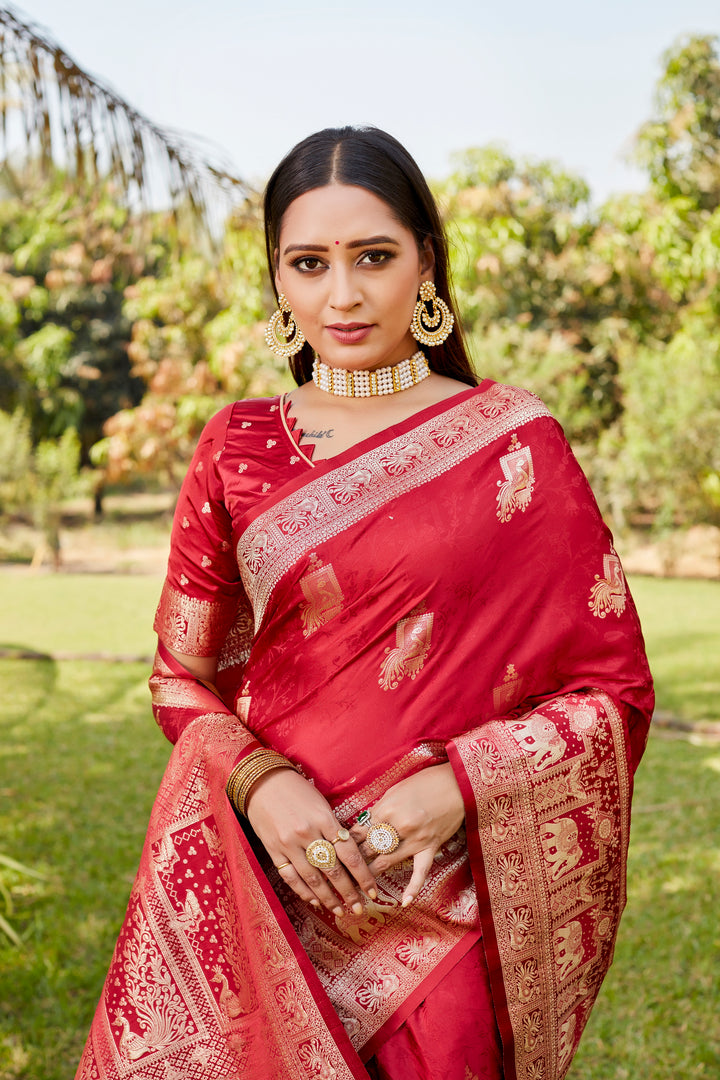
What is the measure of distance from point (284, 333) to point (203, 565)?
1.40 ft

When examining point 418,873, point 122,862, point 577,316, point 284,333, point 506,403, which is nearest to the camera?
point 418,873

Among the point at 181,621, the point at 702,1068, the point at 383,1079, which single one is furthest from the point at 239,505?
the point at 702,1068

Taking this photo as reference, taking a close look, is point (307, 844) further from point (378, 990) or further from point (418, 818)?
point (378, 990)

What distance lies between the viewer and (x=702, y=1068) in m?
2.61

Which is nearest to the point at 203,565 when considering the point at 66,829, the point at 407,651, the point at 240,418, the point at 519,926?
the point at 240,418

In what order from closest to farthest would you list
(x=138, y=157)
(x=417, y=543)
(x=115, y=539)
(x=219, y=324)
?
(x=417, y=543) < (x=138, y=157) < (x=219, y=324) < (x=115, y=539)

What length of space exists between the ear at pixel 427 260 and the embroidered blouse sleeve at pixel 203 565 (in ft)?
1.23

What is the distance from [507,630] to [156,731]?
510cm

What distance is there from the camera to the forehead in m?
1.41

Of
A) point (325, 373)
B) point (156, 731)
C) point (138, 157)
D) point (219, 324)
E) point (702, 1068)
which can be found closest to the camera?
point (325, 373)

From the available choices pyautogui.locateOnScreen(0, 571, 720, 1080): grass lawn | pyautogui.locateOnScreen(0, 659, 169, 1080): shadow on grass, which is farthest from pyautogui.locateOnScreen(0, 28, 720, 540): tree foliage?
pyautogui.locateOnScreen(0, 659, 169, 1080): shadow on grass

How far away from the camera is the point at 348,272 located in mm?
1414

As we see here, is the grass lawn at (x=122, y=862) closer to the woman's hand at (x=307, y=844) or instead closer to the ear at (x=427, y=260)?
the woman's hand at (x=307, y=844)

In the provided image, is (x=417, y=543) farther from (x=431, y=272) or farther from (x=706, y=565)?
(x=706, y=565)
